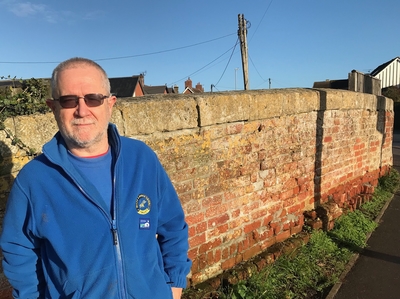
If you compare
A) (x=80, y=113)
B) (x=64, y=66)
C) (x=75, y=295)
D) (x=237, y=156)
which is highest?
(x=64, y=66)

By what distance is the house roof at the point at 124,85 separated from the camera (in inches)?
1118

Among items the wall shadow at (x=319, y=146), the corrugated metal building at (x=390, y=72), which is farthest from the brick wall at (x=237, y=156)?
the corrugated metal building at (x=390, y=72)

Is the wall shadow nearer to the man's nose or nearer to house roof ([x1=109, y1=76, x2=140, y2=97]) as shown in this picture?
the man's nose

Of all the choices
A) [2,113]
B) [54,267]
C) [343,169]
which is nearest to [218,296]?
[54,267]

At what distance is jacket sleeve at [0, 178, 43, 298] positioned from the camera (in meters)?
1.46

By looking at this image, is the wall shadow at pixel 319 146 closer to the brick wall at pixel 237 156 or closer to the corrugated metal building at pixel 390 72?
the brick wall at pixel 237 156

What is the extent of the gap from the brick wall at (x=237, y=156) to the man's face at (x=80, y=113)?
891mm

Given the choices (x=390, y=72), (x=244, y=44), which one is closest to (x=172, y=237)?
(x=244, y=44)

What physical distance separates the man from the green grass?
188 cm

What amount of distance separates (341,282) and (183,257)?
2694 mm

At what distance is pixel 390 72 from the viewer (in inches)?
1292

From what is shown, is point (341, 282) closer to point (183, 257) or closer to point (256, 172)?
point (256, 172)

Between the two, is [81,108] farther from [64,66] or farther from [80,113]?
[64,66]

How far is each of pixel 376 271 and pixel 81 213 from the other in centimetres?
393
